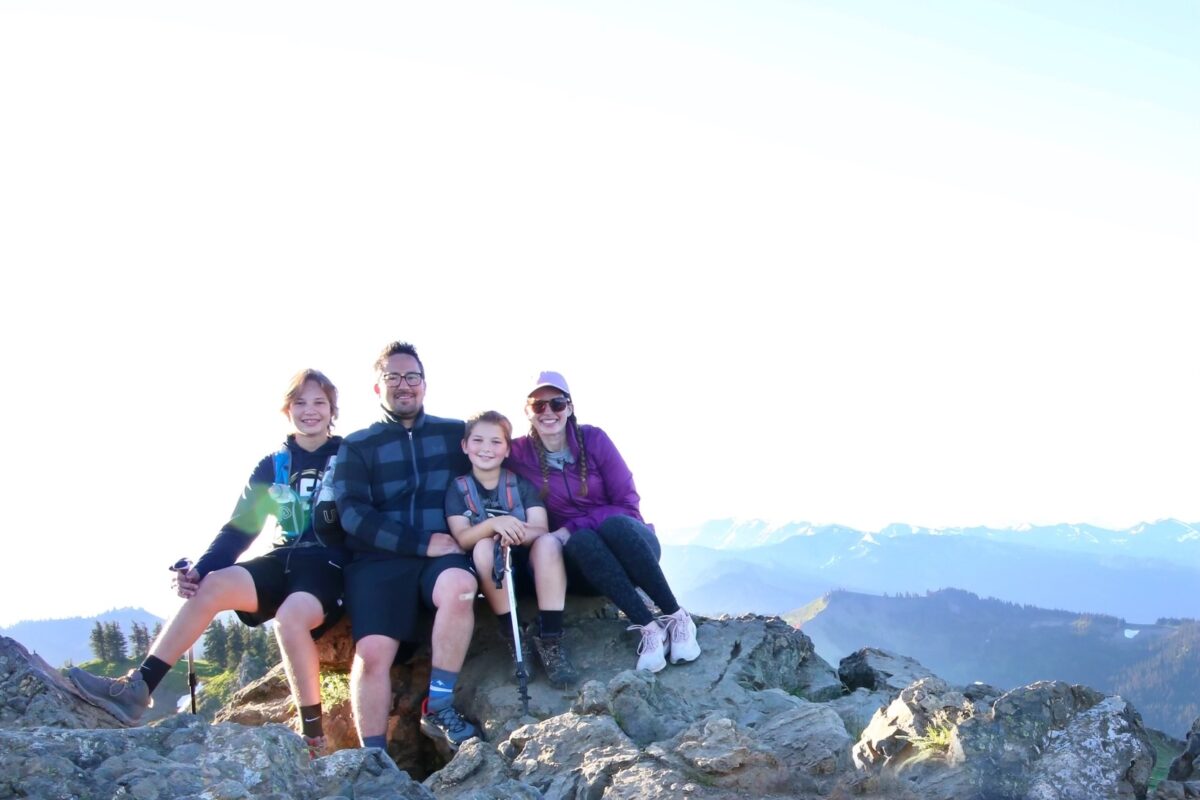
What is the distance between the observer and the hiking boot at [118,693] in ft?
30.3

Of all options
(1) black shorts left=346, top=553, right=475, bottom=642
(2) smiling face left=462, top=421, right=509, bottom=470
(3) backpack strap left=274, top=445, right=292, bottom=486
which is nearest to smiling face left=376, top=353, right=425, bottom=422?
→ (2) smiling face left=462, top=421, right=509, bottom=470

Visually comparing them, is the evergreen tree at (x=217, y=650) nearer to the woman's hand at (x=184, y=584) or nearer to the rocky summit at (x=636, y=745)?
the rocky summit at (x=636, y=745)

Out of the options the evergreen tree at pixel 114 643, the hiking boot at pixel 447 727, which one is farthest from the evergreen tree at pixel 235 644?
the hiking boot at pixel 447 727

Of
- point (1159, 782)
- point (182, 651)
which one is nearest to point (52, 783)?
point (182, 651)

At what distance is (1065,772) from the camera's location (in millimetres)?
7035

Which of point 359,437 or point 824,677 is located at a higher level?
point 359,437

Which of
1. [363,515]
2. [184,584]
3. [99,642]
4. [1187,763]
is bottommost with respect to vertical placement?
[99,642]

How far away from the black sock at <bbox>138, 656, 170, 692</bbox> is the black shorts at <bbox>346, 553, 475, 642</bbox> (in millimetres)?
1740

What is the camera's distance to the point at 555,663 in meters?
10.6

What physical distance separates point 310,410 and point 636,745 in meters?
4.92

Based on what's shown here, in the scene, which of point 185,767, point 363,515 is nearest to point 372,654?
point 363,515

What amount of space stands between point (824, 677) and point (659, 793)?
535cm

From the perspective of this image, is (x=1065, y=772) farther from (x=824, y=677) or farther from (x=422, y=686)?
(x=422, y=686)

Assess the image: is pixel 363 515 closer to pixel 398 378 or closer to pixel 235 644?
pixel 398 378
